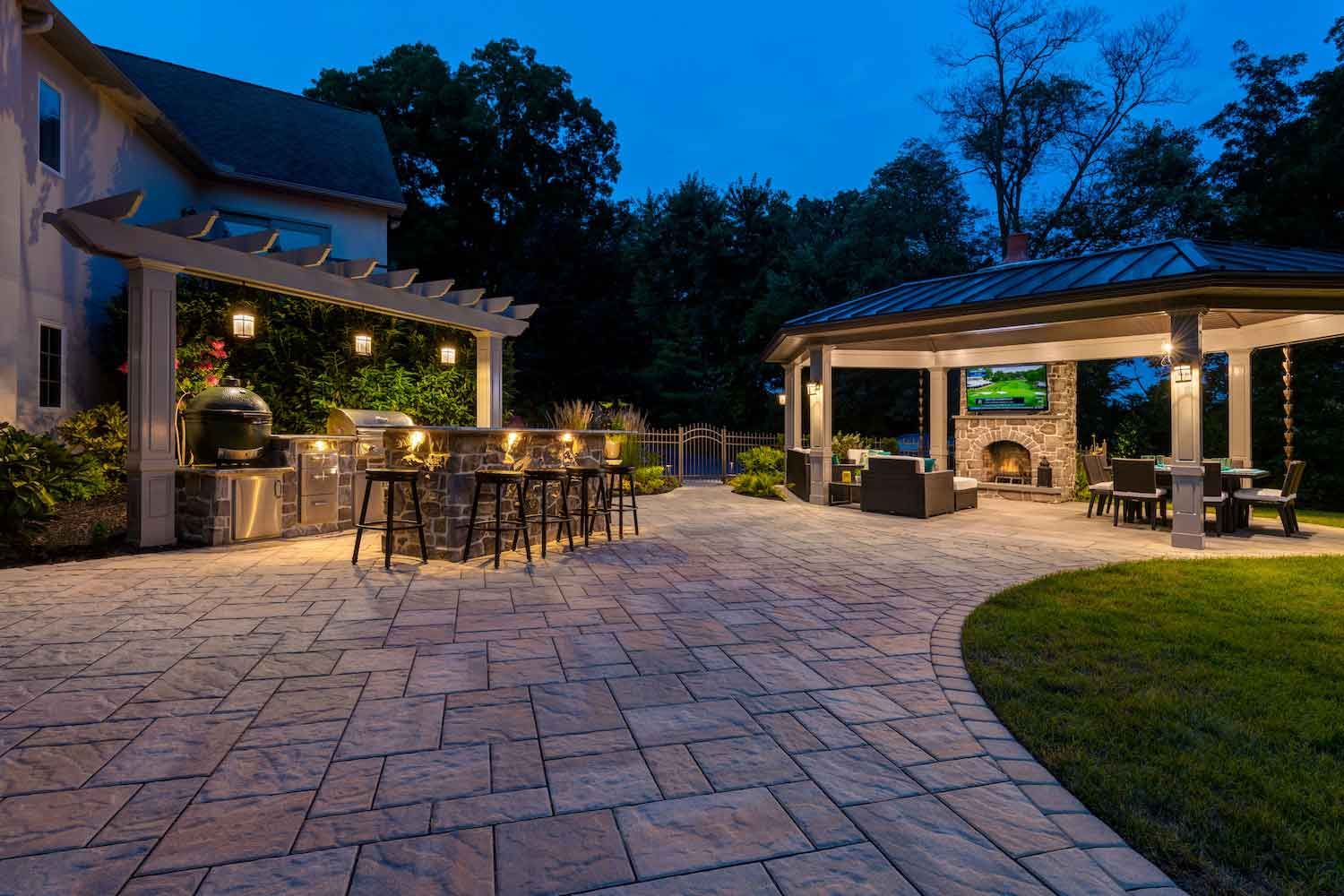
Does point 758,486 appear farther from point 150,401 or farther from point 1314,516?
point 150,401

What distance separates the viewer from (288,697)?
2.91 meters

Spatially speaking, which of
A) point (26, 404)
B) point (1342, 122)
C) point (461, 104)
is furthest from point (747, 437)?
point (461, 104)

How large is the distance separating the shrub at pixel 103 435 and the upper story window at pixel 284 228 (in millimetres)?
4911

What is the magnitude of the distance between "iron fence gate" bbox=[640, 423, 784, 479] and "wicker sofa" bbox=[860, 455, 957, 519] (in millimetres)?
6181

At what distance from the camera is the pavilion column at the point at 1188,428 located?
6926mm

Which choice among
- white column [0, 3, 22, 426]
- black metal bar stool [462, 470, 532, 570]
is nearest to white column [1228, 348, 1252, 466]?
black metal bar stool [462, 470, 532, 570]

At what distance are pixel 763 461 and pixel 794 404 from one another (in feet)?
4.72

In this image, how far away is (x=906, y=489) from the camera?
939 centimetres

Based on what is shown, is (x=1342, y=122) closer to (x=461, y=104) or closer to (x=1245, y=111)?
(x=1245, y=111)

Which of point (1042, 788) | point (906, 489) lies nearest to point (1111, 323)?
point (906, 489)

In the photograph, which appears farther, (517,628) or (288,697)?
(517,628)

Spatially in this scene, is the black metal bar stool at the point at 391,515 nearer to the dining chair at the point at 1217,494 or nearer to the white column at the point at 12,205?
the white column at the point at 12,205

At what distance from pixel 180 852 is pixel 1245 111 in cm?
2456

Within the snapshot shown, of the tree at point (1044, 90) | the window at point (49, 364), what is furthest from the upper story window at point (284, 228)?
the tree at point (1044, 90)
